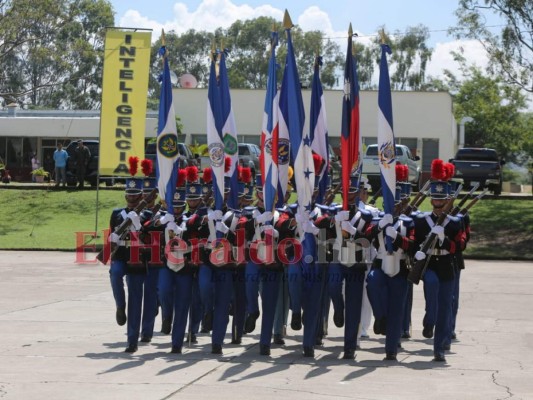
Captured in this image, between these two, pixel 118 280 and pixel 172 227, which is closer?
pixel 172 227

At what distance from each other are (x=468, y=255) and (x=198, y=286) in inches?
571

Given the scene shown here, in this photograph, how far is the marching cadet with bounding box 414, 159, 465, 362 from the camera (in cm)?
1105

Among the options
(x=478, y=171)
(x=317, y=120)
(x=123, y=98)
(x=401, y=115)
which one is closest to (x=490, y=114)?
(x=401, y=115)

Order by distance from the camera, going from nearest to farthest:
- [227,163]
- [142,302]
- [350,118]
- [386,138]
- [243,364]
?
[243,364]
[386,138]
[142,302]
[350,118]
[227,163]

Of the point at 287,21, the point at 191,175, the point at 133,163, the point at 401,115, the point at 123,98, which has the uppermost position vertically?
the point at 401,115

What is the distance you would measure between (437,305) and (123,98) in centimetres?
1481

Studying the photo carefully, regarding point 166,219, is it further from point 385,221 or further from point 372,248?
point 385,221

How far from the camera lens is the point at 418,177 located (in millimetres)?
35500

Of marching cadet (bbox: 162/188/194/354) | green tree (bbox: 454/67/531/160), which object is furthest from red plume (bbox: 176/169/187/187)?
green tree (bbox: 454/67/531/160)

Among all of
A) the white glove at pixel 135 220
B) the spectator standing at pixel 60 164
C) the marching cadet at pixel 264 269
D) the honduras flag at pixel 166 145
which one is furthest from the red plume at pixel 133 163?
the spectator standing at pixel 60 164

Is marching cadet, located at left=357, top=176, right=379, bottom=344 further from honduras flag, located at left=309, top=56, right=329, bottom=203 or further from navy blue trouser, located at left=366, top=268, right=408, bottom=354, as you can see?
honduras flag, located at left=309, top=56, right=329, bottom=203

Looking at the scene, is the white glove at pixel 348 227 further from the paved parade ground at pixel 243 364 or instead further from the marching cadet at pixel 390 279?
the paved parade ground at pixel 243 364

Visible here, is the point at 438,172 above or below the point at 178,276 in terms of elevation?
above

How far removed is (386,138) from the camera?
11875 mm
